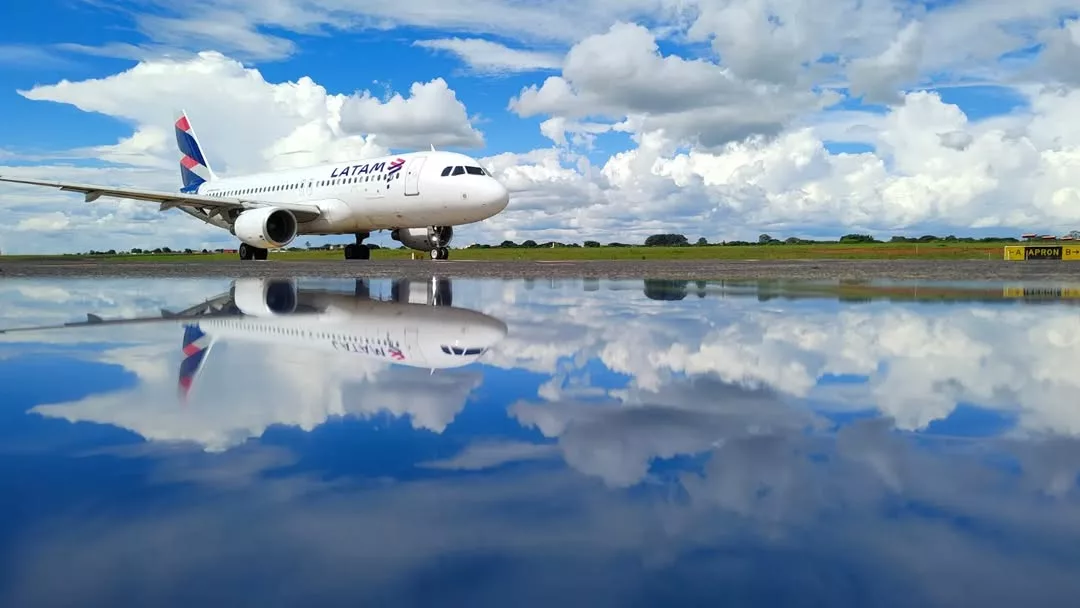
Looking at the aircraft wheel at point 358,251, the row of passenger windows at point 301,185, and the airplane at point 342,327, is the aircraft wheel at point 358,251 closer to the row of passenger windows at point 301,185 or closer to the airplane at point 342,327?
the row of passenger windows at point 301,185

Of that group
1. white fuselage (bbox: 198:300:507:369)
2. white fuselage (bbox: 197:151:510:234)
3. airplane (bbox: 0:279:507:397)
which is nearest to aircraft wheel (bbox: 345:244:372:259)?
white fuselage (bbox: 197:151:510:234)

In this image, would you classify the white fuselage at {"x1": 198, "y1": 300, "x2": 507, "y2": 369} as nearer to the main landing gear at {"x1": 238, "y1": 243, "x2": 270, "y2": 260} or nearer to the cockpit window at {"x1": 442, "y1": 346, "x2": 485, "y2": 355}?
Result: the cockpit window at {"x1": 442, "y1": 346, "x2": 485, "y2": 355}

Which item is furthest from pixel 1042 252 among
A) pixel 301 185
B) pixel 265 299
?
pixel 265 299

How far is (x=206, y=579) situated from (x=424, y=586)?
1.61ft

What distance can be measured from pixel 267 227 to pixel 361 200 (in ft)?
11.4

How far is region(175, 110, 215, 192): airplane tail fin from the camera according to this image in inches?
1623

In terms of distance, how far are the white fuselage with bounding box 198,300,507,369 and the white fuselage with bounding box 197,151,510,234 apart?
1564cm

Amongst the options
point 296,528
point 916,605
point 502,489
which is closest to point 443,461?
point 502,489

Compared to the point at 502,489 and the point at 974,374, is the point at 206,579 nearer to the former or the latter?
the point at 502,489

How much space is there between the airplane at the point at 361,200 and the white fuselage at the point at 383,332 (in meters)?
15.9

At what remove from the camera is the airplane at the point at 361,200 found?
934 inches

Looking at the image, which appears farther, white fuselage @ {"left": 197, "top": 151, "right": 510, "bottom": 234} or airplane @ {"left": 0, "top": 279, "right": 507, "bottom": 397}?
white fuselage @ {"left": 197, "top": 151, "right": 510, "bottom": 234}

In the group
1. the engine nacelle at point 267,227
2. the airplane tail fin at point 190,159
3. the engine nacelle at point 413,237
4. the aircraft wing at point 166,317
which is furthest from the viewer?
the airplane tail fin at point 190,159

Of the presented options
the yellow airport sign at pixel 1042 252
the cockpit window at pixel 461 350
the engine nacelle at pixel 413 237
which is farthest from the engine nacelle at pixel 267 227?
the yellow airport sign at pixel 1042 252
